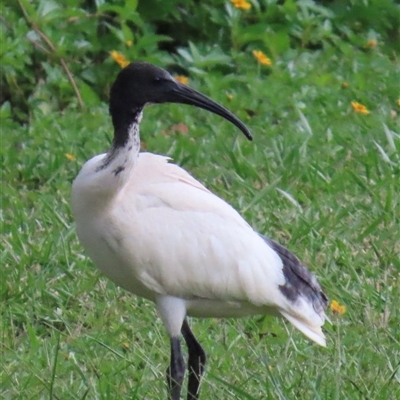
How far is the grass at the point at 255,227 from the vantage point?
385 centimetres

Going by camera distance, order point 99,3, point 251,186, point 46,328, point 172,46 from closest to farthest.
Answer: point 46,328 < point 251,186 < point 99,3 < point 172,46

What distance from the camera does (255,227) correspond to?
502 centimetres

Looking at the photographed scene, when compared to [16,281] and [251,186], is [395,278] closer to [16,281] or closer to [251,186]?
[251,186]

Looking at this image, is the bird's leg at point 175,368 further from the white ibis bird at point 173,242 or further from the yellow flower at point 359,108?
the yellow flower at point 359,108

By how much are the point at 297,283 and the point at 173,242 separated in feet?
1.47

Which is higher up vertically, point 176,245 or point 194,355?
point 176,245

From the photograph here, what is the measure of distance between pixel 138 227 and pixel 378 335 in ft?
3.29

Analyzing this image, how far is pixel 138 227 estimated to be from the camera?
363 centimetres

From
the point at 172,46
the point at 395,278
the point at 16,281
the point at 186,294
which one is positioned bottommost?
the point at 172,46

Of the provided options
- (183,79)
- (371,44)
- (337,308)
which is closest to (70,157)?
(183,79)

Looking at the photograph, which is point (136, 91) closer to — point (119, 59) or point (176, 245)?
point (176, 245)

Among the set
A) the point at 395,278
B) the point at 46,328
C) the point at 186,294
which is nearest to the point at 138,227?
the point at 186,294

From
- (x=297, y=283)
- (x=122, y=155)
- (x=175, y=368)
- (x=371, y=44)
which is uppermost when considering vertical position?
(x=122, y=155)

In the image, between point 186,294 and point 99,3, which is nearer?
point 186,294
